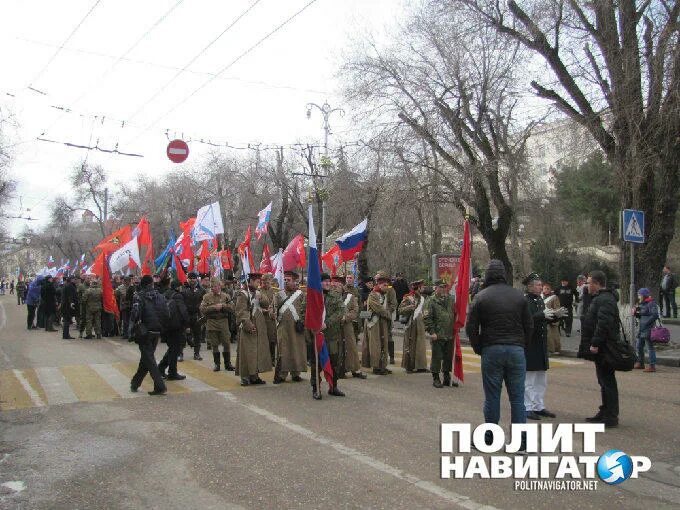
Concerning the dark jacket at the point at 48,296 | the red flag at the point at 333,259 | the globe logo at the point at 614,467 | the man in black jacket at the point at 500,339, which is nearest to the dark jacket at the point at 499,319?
the man in black jacket at the point at 500,339

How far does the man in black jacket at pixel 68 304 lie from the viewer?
1873cm

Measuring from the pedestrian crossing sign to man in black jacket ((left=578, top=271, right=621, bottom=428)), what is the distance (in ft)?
19.2

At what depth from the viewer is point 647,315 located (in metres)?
11.9

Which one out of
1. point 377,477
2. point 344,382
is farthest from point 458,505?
point 344,382

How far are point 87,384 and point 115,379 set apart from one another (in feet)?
1.85

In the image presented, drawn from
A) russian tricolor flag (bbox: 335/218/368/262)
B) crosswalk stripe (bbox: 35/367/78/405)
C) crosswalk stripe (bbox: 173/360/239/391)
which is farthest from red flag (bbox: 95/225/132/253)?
russian tricolor flag (bbox: 335/218/368/262)

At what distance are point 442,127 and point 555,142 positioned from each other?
12.4ft

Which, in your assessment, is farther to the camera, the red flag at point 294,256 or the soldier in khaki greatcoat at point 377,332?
the red flag at point 294,256

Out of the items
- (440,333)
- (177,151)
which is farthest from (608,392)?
(177,151)

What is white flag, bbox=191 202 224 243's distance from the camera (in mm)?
17656

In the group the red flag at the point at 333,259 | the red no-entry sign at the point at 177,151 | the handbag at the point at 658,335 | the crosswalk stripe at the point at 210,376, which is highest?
the red no-entry sign at the point at 177,151

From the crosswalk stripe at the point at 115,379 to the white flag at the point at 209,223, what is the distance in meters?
5.73

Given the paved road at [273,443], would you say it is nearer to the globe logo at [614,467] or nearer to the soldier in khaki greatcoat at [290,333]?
the globe logo at [614,467]

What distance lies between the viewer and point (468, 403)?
28.0ft
